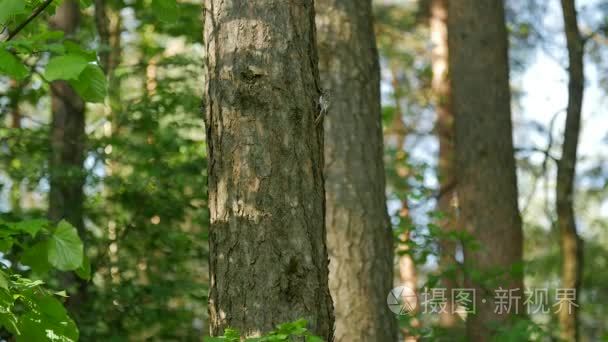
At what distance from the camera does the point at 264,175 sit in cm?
335

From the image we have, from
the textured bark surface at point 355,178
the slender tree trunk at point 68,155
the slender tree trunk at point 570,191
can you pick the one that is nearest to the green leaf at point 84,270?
the textured bark surface at point 355,178

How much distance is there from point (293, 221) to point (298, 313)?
35 cm

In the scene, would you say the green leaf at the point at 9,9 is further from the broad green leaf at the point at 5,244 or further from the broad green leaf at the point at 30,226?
the broad green leaf at the point at 5,244

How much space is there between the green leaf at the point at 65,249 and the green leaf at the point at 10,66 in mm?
596

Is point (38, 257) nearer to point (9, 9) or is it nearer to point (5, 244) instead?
point (5, 244)

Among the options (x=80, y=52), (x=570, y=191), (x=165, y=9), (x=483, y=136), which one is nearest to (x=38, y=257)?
(x=80, y=52)

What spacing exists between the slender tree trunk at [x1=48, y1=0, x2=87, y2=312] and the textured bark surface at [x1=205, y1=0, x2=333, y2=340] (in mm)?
4101

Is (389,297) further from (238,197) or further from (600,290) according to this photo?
(600,290)

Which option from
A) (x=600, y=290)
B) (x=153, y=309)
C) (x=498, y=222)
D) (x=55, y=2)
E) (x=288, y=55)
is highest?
(x=55, y=2)

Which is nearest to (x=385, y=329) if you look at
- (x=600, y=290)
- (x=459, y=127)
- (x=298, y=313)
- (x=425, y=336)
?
(x=425, y=336)

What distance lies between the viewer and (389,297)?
5.86 meters

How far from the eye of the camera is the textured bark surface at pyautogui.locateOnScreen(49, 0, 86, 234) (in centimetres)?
753

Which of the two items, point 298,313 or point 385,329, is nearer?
point 298,313

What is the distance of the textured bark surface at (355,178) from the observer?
572 centimetres
